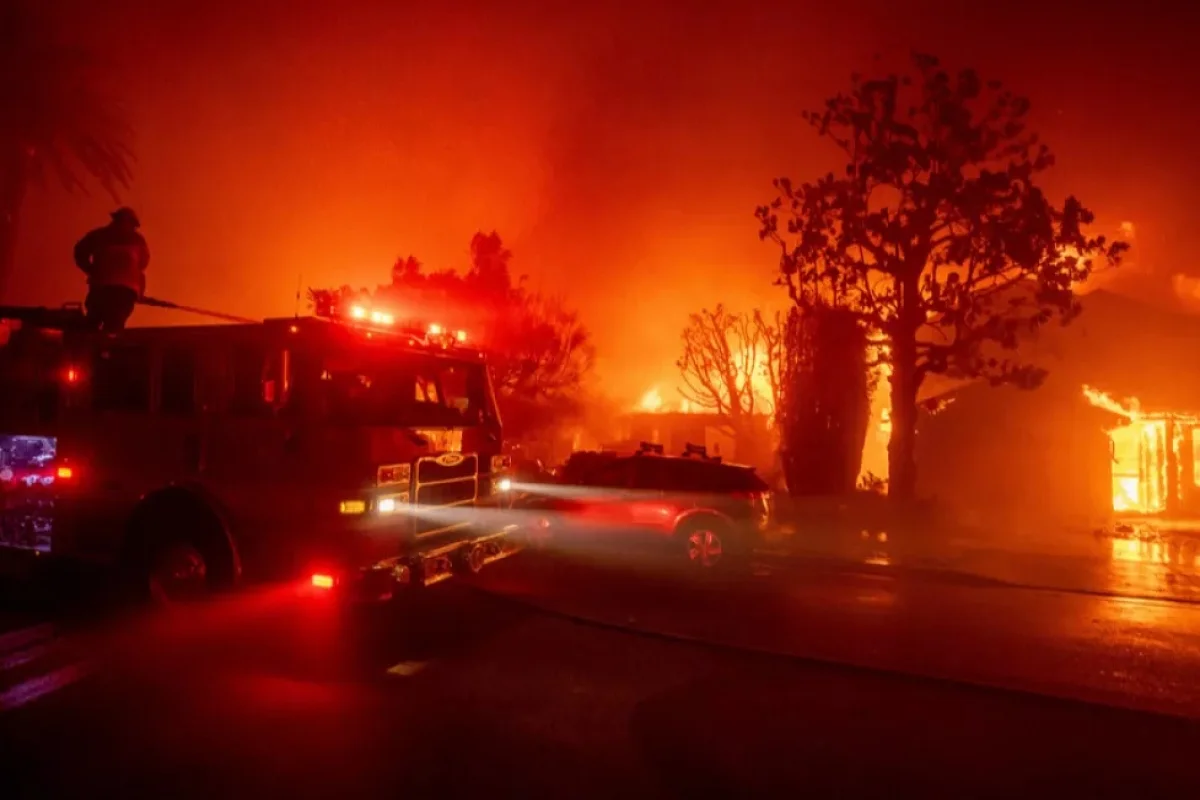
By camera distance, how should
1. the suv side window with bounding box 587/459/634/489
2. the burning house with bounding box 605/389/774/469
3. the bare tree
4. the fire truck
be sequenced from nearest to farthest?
the fire truck, the suv side window with bounding box 587/459/634/489, the bare tree, the burning house with bounding box 605/389/774/469

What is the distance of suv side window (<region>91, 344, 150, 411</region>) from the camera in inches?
269

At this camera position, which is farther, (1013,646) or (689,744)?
(1013,646)

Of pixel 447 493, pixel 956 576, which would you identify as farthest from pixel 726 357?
pixel 447 493

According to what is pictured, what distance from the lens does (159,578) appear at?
676 cm

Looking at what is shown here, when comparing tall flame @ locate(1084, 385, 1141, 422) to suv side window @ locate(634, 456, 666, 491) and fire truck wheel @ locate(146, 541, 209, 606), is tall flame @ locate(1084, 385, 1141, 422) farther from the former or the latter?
fire truck wheel @ locate(146, 541, 209, 606)

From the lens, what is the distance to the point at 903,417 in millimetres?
16438

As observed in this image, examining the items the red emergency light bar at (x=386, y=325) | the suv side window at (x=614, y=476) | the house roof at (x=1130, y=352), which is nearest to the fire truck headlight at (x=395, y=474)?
the red emergency light bar at (x=386, y=325)

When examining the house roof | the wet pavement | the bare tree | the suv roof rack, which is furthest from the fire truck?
the bare tree

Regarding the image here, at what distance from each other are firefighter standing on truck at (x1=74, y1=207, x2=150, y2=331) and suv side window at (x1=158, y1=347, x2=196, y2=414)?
673mm

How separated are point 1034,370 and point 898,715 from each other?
42.5ft

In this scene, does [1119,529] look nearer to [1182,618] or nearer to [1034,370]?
[1034,370]

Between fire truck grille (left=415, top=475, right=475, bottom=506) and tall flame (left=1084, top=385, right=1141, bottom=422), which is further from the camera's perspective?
tall flame (left=1084, top=385, right=1141, bottom=422)

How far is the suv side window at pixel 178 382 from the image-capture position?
6.58 metres

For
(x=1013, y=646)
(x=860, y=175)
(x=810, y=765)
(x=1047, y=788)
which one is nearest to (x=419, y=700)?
(x=810, y=765)
